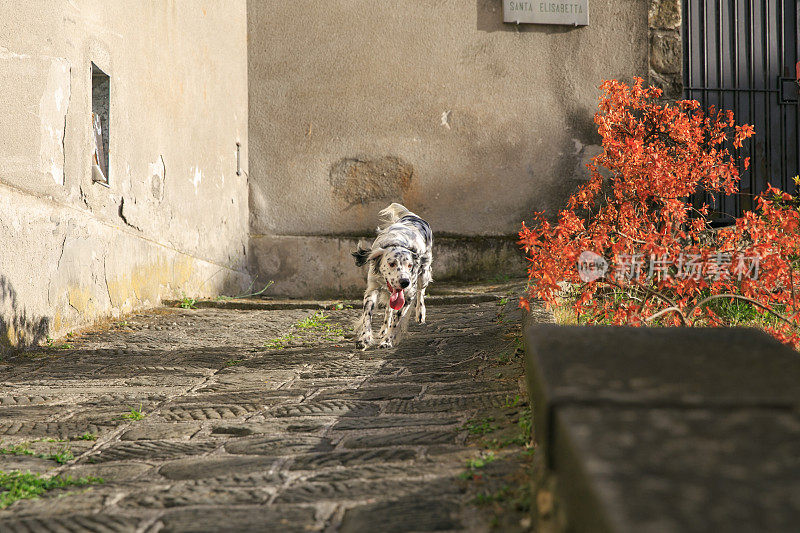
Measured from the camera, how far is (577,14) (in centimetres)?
965

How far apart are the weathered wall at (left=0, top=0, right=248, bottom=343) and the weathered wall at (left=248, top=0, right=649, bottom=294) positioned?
1.50 feet

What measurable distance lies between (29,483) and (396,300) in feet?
9.75

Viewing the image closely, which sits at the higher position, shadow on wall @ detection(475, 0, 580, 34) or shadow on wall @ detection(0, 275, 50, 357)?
shadow on wall @ detection(475, 0, 580, 34)

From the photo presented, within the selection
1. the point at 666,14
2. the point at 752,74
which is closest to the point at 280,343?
the point at 666,14

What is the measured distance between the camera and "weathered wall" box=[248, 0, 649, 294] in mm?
9688

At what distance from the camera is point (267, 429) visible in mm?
3082

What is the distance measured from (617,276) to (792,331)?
1.26 metres

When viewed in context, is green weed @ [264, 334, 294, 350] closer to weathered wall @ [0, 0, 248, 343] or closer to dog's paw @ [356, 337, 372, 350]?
dog's paw @ [356, 337, 372, 350]

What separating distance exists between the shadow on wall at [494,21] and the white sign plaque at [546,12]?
10cm

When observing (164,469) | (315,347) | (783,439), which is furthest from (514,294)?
(783,439)

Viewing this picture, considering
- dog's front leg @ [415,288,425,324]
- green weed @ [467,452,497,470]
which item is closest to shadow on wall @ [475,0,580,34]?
dog's front leg @ [415,288,425,324]

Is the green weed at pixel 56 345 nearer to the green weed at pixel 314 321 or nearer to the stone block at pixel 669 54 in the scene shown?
the green weed at pixel 314 321

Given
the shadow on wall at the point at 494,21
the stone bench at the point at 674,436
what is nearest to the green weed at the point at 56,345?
the stone bench at the point at 674,436

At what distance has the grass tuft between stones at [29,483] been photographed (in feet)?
7.70
